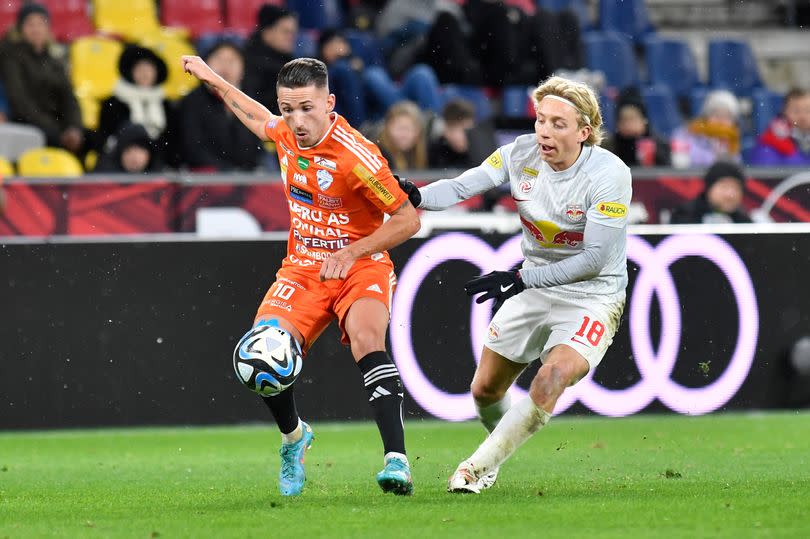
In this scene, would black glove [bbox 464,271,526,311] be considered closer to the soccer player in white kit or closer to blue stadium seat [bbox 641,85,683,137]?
the soccer player in white kit

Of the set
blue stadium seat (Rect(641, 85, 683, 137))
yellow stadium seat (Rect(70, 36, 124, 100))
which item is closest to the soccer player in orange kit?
yellow stadium seat (Rect(70, 36, 124, 100))

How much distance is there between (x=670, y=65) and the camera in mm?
18938

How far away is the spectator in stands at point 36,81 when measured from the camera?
14.4m

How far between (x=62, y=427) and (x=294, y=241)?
13.2 ft

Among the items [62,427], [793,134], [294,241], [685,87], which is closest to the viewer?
[294,241]

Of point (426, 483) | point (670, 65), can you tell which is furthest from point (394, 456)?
point (670, 65)

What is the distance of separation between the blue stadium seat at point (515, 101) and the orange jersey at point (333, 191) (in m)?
9.16

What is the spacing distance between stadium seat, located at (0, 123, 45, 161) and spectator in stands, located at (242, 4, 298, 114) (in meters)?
1.93

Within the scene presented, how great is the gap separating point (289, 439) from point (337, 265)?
0.93 m

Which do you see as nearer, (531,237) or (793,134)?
(531,237)

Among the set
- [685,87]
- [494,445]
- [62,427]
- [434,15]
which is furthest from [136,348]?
[685,87]

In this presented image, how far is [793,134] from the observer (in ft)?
50.1

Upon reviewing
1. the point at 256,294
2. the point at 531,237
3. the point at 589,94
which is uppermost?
the point at 589,94

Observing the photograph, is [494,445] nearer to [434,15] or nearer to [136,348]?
[136,348]
